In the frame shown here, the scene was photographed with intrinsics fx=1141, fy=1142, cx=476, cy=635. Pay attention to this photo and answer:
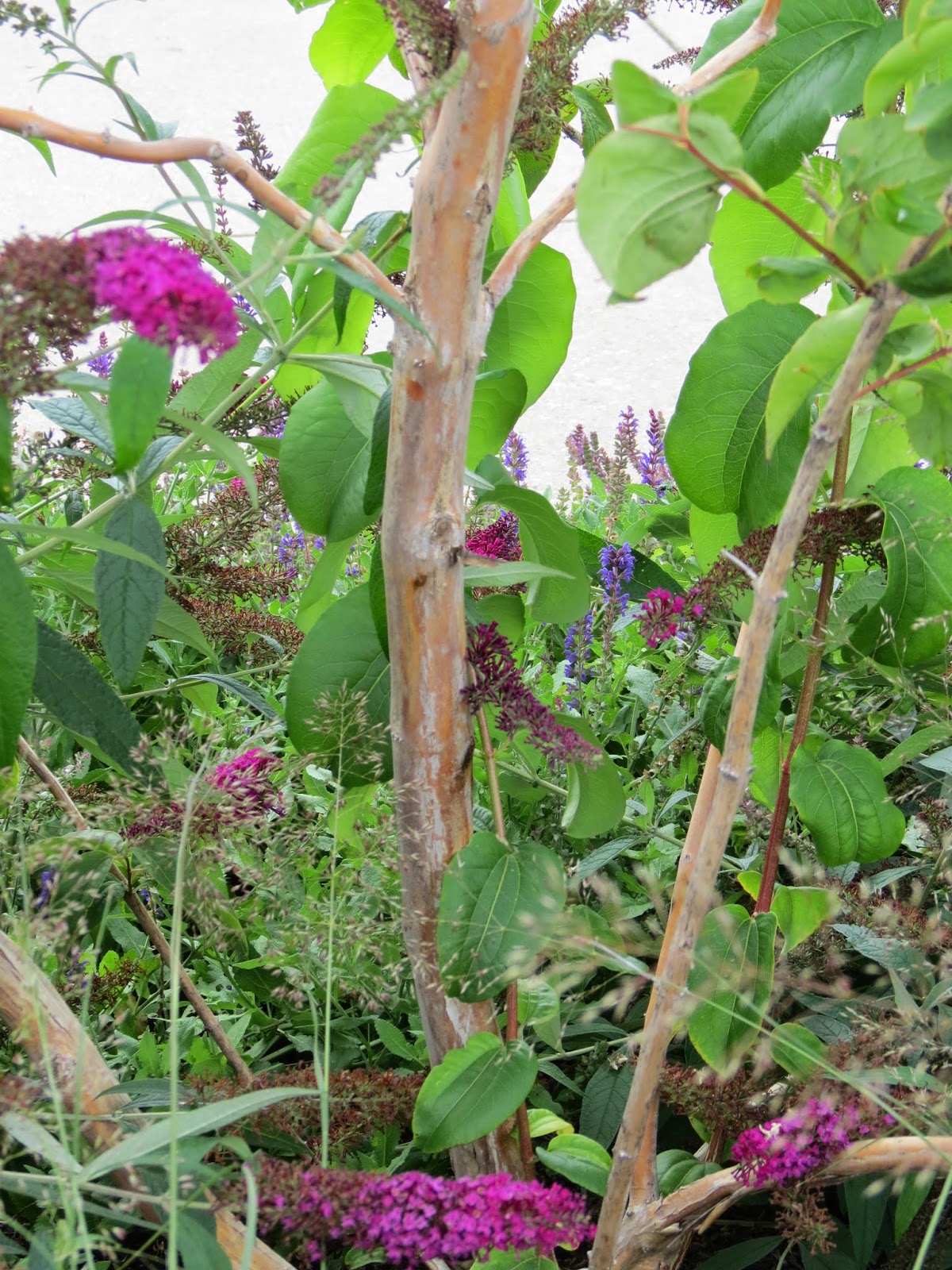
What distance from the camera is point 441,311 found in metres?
0.57

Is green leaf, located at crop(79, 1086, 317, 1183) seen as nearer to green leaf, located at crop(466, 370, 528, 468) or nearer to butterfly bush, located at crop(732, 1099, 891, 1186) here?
butterfly bush, located at crop(732, 1099, 891, 1186)

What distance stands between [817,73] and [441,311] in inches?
10.4

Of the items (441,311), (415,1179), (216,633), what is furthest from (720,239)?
(415,1179)

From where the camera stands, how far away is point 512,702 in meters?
0.64

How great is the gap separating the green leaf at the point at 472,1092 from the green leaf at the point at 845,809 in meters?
0.22

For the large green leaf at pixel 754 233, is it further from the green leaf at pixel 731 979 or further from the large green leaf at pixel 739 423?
the green leaf at pixel 731 979

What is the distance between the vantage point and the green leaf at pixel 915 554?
2.13 ft

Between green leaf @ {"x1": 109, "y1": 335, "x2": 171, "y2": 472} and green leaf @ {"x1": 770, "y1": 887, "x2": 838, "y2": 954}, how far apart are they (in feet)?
1.66

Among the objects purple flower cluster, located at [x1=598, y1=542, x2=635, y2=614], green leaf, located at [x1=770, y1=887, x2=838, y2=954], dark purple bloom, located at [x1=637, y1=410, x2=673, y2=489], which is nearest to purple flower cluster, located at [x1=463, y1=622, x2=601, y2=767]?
green leaf, located at [x1=770, y1=887, x2=838, y2=954]

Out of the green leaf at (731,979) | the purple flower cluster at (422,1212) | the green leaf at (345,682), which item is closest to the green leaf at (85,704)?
the green leaf at (345,682)

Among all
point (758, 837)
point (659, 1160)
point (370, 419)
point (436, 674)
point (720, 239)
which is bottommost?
point (659, 1160)

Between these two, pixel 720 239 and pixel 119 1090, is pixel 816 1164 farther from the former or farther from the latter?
pixel 720 239

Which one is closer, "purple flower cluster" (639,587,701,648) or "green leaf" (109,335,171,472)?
"green leaf" (109,335,171,472)

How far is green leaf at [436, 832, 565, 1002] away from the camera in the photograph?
2.04 feet
